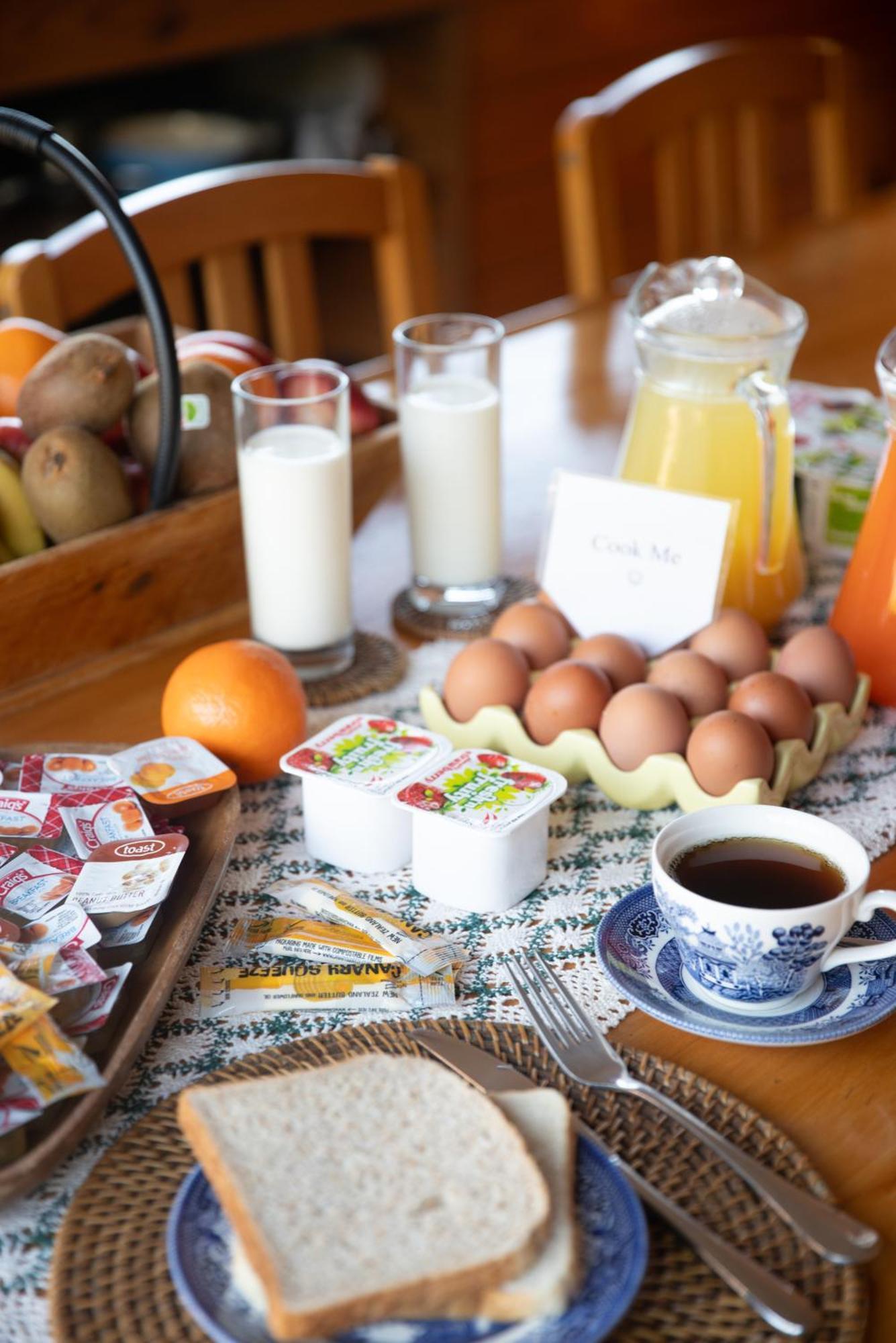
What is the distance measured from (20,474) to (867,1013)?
0.69 meters

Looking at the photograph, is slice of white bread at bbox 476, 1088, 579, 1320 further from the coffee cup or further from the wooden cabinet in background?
the wooden cabinet in background

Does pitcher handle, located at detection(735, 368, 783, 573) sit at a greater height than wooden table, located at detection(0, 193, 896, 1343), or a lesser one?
greater

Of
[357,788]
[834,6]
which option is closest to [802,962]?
[357,788]

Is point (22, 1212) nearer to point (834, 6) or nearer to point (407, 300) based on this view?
→ point (407, 300)

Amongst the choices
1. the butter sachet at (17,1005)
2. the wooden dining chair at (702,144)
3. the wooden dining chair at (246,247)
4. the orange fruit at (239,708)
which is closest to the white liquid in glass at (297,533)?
the orange fruit at (239,708)

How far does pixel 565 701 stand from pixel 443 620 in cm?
25

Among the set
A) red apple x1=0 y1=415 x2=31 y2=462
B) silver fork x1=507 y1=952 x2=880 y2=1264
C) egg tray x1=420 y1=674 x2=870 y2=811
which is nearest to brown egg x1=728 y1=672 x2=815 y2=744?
egg tray x1=420 y1=674 x2=870 y2=811

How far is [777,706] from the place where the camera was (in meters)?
0.90

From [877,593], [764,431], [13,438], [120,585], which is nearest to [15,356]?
[13,438]

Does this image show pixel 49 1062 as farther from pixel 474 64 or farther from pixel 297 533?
pixel 474 64

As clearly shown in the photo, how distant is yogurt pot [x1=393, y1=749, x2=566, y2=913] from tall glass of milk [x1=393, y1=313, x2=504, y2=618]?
333 mm

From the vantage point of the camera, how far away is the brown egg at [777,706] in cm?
90

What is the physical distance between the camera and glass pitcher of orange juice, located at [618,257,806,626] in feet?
3.41

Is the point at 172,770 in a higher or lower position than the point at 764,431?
lower
